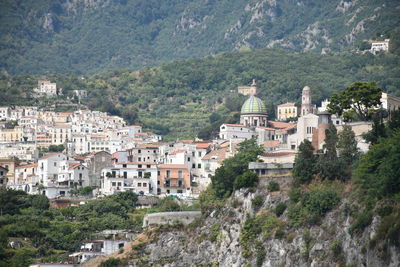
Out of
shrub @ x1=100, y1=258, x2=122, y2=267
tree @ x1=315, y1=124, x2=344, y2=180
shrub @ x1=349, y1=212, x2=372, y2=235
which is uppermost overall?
tree @ x1=315, y1=124, x2=344, y2=180

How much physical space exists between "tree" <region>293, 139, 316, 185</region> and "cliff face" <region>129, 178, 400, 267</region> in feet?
5.05

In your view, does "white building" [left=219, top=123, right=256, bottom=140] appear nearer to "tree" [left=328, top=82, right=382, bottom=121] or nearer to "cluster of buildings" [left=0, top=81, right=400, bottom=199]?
"cluster of buildings" [left=0, top=81, right=400, bottom=199]

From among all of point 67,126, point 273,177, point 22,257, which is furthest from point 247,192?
point 67,126

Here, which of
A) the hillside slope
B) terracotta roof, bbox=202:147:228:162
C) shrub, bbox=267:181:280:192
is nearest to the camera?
the hillside slope

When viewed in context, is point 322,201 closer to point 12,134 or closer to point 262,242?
point 262,242

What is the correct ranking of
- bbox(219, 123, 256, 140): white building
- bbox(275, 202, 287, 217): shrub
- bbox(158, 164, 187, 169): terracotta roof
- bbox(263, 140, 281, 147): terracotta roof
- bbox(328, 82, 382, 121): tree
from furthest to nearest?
bbox(219, 123, 256, 140): white building, bbox(158, 164, 187, 169): terracotta roof, bbox(263, 140, 281, 147): terracotta roof, bbox(328, 82, 382, 121): tree, bbox(275, 202, 287, 217): shrub

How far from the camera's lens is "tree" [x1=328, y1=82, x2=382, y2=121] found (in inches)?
3957

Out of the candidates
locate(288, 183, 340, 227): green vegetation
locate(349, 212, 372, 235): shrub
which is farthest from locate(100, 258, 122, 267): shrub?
locate(349, 212, 372, 235): shrub

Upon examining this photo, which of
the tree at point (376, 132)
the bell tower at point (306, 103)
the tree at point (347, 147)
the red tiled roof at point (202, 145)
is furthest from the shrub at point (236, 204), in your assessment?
the bell tower at point (306, 103)

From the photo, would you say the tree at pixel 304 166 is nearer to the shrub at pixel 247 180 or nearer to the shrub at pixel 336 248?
the shrub at pixel 247 180

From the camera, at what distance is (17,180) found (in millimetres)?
126438

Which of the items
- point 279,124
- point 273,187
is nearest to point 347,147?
point 273,187

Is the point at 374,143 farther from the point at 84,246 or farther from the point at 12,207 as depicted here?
the point at 12,207

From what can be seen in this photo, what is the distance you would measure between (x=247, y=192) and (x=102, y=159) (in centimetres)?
3399
